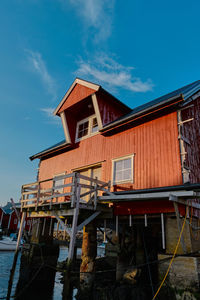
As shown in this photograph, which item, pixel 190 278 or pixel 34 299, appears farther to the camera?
pixel 34 299

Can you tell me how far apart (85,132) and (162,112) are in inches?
243

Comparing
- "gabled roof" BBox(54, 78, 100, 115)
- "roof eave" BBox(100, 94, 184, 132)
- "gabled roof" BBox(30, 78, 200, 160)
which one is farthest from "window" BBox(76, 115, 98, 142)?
"gabled roof" BBox(54, 78, 100, 115)

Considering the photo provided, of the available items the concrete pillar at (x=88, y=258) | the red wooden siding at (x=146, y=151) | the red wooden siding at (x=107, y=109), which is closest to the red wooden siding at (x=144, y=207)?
the red wooden siding at (x=146, y=151)

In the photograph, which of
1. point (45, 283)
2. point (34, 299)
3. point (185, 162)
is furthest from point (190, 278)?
point (45, 283)

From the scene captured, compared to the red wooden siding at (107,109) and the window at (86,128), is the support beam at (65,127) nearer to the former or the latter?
the window at (86,128)

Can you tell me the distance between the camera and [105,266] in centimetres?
1916

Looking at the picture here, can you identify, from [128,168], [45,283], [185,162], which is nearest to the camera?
[185,162]

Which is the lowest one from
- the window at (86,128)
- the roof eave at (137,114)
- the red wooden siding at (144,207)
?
the red wooden siding at (144,207)

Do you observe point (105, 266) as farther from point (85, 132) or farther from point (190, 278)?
point (190, 278)

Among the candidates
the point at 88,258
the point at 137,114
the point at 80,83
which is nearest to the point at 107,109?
the point at 80,83

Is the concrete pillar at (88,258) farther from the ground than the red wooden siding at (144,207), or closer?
closer

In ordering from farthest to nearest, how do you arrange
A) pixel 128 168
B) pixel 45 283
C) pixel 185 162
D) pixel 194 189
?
pixel 45 283
pixel 128 168
pixel 185 162
pixel 194 189

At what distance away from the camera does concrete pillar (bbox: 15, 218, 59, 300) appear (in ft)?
46.4

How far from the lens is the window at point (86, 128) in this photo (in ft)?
47.7
